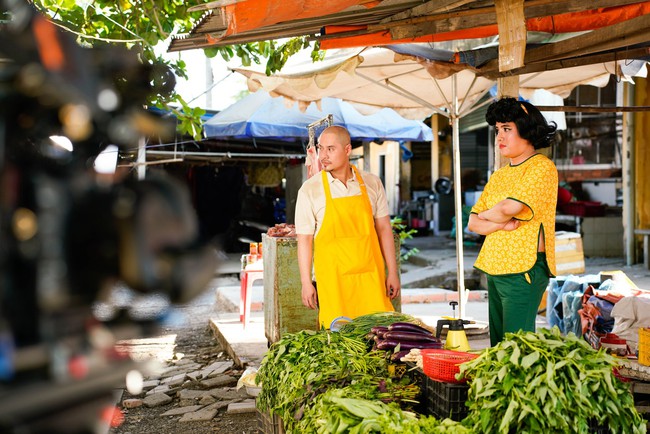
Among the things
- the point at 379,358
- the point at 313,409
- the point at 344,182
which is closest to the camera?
the point at 313,409

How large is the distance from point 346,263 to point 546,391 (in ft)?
8.15

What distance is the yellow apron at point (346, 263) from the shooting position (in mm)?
5262

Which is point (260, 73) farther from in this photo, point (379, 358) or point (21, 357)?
point (21, 357)

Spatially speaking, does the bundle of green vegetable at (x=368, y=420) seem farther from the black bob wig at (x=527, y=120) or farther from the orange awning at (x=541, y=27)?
the orange awning at (x=541, y=27)

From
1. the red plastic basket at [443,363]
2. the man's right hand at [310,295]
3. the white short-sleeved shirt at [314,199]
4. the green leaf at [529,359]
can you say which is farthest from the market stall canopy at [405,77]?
the green leaf at [529,359]

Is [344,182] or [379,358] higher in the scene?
[344,182]

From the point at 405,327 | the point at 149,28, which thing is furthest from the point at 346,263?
the point at 149,28

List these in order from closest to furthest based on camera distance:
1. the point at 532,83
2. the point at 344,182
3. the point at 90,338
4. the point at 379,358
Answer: the point at 90,338 → the point at 379,358 → the point at 344,182 → the point at 532,83

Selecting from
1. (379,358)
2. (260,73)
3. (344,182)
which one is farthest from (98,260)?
(260,73)

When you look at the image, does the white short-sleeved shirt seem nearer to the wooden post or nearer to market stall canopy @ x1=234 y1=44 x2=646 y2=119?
market stall canopy @ x1=234 y1=44 x2=646 y2=119

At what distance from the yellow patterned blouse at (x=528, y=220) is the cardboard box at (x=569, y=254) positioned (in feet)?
21.0

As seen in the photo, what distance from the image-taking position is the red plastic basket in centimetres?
347

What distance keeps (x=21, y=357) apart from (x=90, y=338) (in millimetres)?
98

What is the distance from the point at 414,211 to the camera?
84.1 ft
